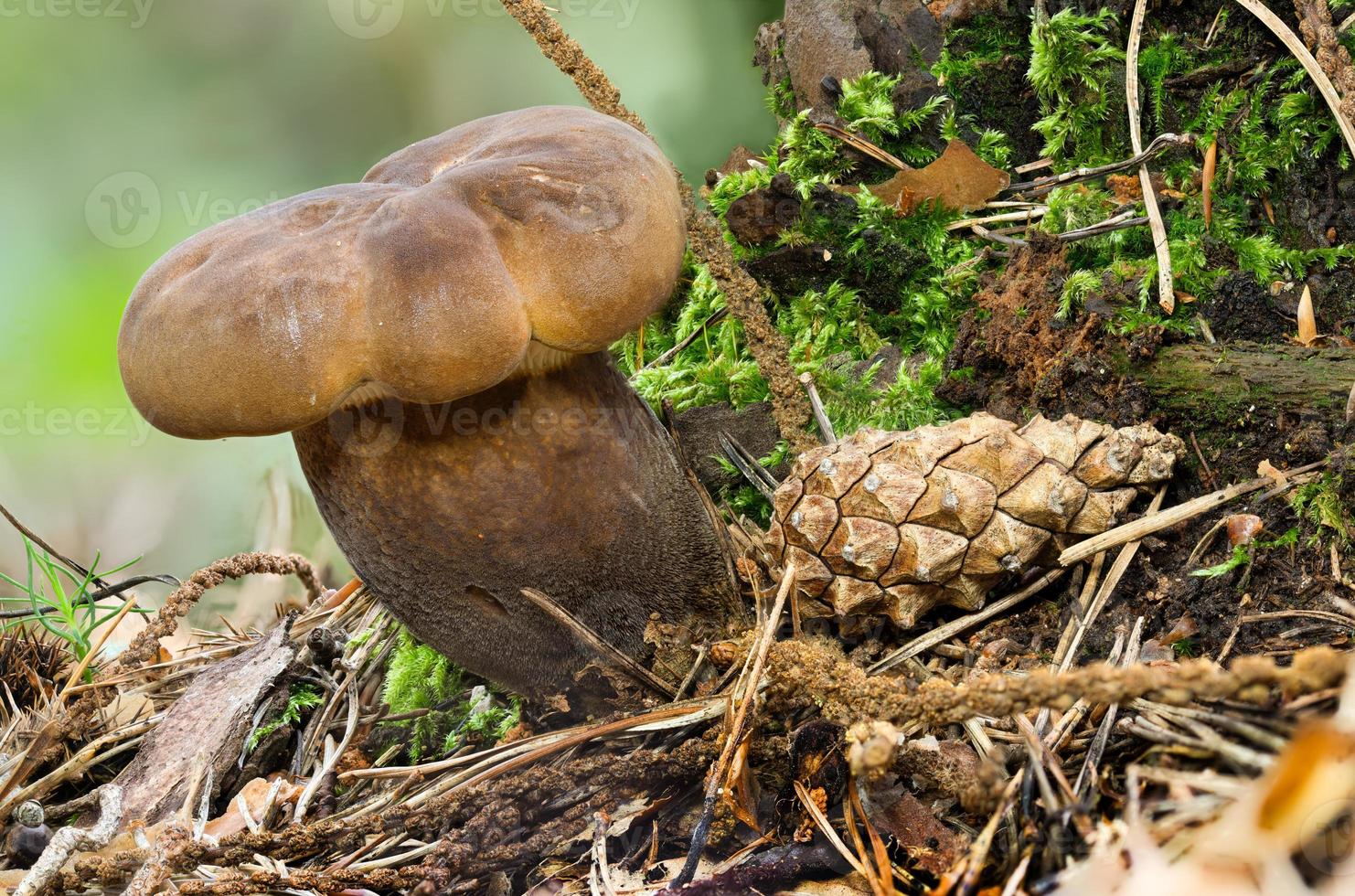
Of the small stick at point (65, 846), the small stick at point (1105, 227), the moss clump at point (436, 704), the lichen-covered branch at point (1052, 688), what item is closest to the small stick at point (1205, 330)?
the small stick at point (1105, 227)

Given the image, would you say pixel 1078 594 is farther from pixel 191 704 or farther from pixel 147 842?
pixel 191 704

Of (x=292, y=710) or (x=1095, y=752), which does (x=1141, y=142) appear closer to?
(x=1095, y=752)

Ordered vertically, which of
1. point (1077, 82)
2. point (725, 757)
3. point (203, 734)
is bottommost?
point (203, 734)

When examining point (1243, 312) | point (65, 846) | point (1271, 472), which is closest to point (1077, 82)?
point (1243, 312)

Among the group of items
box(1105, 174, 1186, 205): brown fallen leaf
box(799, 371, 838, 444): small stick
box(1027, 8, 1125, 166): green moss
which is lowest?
box(799, 371, 838, 444): small stick

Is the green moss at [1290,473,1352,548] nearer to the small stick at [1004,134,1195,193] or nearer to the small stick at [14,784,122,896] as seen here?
the small stick at [1004,134,1195,193]

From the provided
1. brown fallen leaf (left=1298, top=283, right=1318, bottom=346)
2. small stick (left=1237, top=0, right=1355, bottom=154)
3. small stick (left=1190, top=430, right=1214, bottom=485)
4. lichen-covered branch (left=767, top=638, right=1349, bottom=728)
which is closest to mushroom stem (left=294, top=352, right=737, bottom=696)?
lichen-covered branch (left=767, top=638, right=1349, bottom=728)

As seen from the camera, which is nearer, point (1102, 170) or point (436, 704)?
point (1102, 170)
